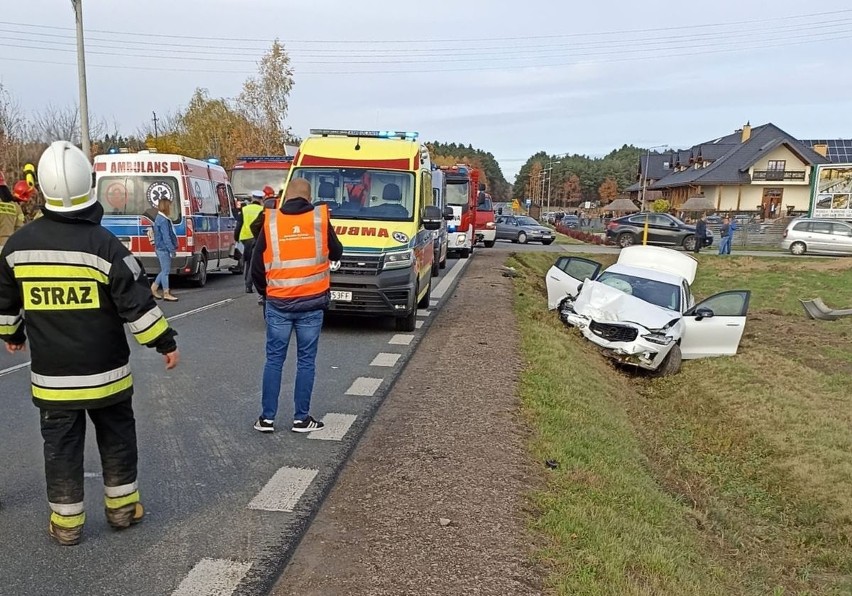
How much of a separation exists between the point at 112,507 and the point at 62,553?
308mm

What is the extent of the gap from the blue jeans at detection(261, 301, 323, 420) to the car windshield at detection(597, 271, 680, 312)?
8.01m

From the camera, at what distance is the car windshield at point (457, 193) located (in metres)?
22.3

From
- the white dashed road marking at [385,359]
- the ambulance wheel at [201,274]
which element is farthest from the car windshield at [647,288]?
the ambulance wheel at [201,274]

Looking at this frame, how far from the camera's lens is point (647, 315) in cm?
1104

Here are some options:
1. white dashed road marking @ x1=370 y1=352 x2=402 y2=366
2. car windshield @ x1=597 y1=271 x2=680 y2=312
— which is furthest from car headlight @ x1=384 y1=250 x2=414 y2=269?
car windshield @ x1=597 y1=271 x2=680 y2=312

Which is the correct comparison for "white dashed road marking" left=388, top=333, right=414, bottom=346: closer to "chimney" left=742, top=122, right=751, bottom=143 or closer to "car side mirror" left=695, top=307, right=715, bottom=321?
"car side mirror" left=695, top=307, right=715, bottom=321

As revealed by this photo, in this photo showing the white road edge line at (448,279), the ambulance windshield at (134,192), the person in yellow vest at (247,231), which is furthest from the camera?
the white road edge line at (448,279)

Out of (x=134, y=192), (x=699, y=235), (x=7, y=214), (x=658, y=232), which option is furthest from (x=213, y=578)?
(x=658, y=232)

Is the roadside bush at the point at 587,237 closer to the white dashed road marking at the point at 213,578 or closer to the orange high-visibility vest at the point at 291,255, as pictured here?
the orange high-visibility vest at the point at 291,255

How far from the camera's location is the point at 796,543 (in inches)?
226

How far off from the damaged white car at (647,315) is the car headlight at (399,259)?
3876mm

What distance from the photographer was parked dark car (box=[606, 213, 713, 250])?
33125 mm

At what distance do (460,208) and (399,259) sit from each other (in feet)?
43.7

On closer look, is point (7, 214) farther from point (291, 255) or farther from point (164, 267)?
→ point (291, 255)
